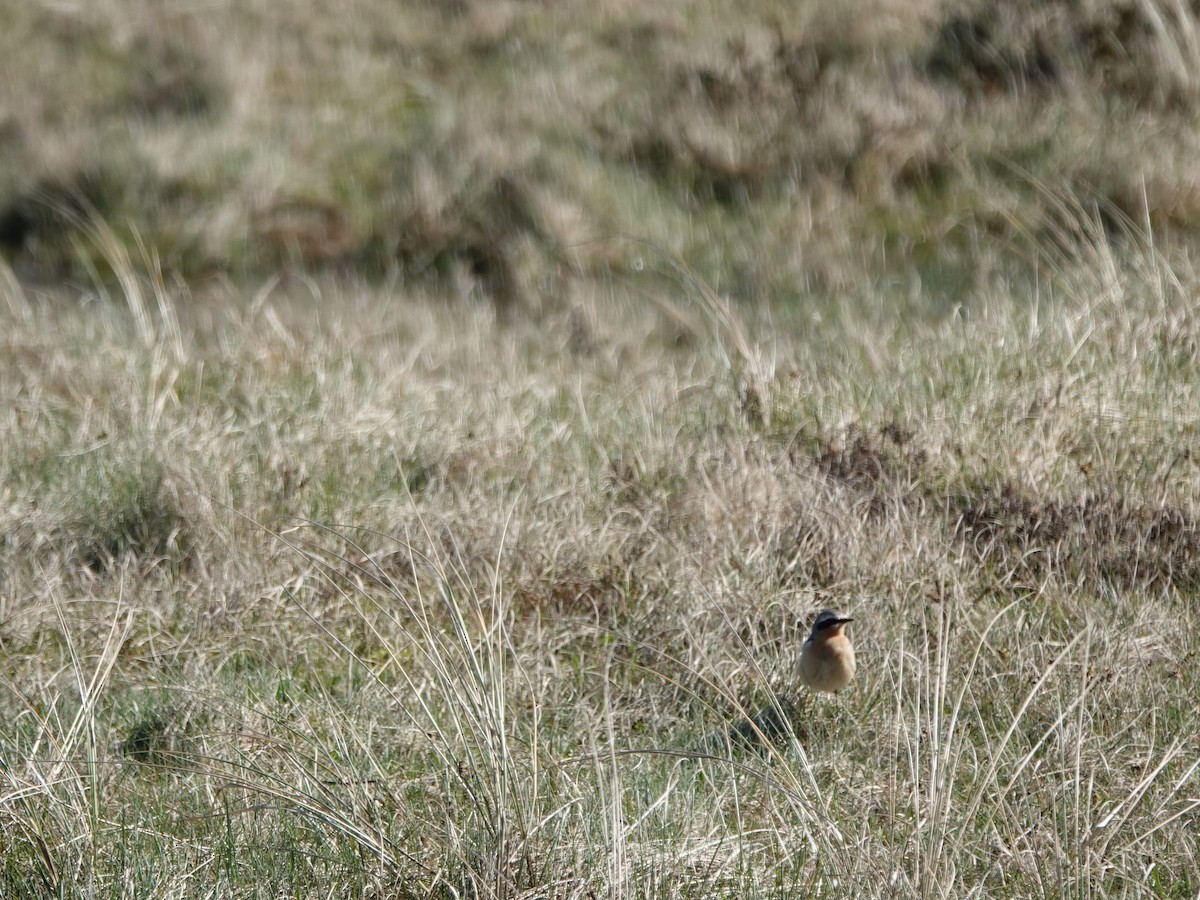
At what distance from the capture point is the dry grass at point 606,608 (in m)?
2.92

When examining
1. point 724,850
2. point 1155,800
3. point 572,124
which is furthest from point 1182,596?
point 572,124

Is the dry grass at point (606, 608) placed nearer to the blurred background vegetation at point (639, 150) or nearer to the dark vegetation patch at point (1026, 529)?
the dark vegetation patch at point (1026, 529)

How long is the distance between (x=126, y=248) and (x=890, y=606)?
6564 millimetres

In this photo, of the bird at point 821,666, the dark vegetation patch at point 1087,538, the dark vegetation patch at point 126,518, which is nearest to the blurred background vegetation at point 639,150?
the dark vegetation patch at point 126,518

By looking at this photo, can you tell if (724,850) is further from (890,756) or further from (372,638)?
(372,638)

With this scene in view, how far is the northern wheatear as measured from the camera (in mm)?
3479

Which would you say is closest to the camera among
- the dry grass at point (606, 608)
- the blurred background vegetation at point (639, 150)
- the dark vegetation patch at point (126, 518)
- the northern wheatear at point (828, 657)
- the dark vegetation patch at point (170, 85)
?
the dry grass at point (606, 608)

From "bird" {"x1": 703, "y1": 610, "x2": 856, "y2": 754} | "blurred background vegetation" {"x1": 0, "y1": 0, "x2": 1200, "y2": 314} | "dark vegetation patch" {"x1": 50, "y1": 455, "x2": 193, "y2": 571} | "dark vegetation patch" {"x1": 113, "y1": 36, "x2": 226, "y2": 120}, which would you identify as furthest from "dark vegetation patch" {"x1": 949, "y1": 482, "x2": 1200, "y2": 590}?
"dark vegetation patch" {"x1": 113, "y1": 36, "x2": 226, "y2": 120}

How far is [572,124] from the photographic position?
31.8 ft

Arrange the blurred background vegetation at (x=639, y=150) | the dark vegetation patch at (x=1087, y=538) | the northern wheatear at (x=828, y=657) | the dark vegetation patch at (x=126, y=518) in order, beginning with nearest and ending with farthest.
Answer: the northern wheatear at (x=828, y=657) → the dark vegetation patch at (x=1087, y=538) → the dark vegetation patch at (x=126, y=518) → the blurred background vegetation at (x=639, y=150)

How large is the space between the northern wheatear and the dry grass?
0.52 ft

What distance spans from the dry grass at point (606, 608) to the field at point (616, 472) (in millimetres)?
20

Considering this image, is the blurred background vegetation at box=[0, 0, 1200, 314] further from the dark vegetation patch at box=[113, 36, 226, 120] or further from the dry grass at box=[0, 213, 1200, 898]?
the dry grass at box=[0, 213, 1200, 898]

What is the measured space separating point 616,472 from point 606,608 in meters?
0.81
